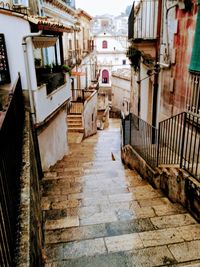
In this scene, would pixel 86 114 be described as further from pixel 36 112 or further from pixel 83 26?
pixel 83 26

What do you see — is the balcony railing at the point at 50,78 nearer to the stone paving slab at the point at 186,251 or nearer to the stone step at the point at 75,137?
the stone step at the point at 75,137

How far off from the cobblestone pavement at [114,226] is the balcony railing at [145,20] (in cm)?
558

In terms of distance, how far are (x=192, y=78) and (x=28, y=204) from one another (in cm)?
573

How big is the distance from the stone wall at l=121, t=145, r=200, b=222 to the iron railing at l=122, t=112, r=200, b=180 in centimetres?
18

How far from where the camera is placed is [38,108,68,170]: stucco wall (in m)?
10.1

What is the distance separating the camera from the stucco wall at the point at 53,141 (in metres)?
10.1

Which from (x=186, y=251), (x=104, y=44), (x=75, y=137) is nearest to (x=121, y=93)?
(x=75, y=137)

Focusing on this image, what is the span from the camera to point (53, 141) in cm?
1134

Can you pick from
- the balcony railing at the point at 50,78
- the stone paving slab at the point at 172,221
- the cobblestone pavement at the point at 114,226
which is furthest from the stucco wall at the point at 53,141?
the stone paving slab at the point at 172,221

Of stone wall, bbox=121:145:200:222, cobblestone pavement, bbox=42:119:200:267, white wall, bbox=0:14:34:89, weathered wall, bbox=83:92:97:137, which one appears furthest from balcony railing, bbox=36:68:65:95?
weathered wall, bbox=83:92:97:137

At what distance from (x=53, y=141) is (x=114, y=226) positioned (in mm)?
6479

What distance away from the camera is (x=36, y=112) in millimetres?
8547

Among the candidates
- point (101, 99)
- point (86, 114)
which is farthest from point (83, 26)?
point (86, 114)

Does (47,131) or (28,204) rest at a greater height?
(28,204)
